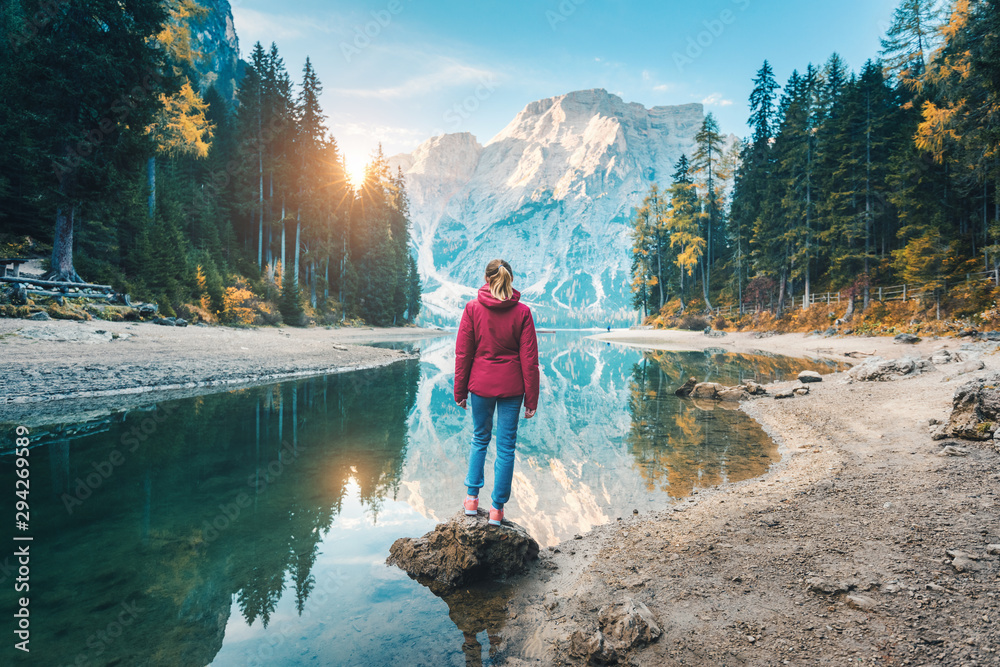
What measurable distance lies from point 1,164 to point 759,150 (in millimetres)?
55257

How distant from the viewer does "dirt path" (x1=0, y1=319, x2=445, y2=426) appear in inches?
383

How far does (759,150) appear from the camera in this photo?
4300 cm

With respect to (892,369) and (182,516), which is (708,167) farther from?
(182,516)

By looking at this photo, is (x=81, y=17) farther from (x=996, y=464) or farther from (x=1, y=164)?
(x=996, y=464)

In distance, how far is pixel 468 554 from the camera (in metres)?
3.76

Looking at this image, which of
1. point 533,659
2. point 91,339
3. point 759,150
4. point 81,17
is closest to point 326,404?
point 91,339

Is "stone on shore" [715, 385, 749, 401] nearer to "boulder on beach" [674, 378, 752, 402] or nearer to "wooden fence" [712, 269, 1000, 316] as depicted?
"boulder on beach" [674, 378, 752, 402]

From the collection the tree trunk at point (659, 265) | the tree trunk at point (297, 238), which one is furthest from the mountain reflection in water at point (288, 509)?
the tree trunk at point (659, 265)

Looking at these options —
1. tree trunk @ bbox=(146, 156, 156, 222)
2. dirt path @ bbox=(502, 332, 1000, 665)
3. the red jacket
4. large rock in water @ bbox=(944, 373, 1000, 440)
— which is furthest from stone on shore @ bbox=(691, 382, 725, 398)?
tree trunk @ bbox=(146, 156, 156, 222)

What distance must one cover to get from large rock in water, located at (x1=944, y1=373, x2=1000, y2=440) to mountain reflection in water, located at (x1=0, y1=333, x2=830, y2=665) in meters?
2.45

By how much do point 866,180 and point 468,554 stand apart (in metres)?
37.4

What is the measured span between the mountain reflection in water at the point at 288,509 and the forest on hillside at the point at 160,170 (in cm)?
1310

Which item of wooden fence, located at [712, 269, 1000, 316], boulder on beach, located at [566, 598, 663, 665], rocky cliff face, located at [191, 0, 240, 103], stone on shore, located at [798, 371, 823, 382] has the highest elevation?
rocky cliff face, located at [191, 0, 240, 103]

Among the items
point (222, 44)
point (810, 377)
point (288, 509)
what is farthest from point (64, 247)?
point (222, 44)
